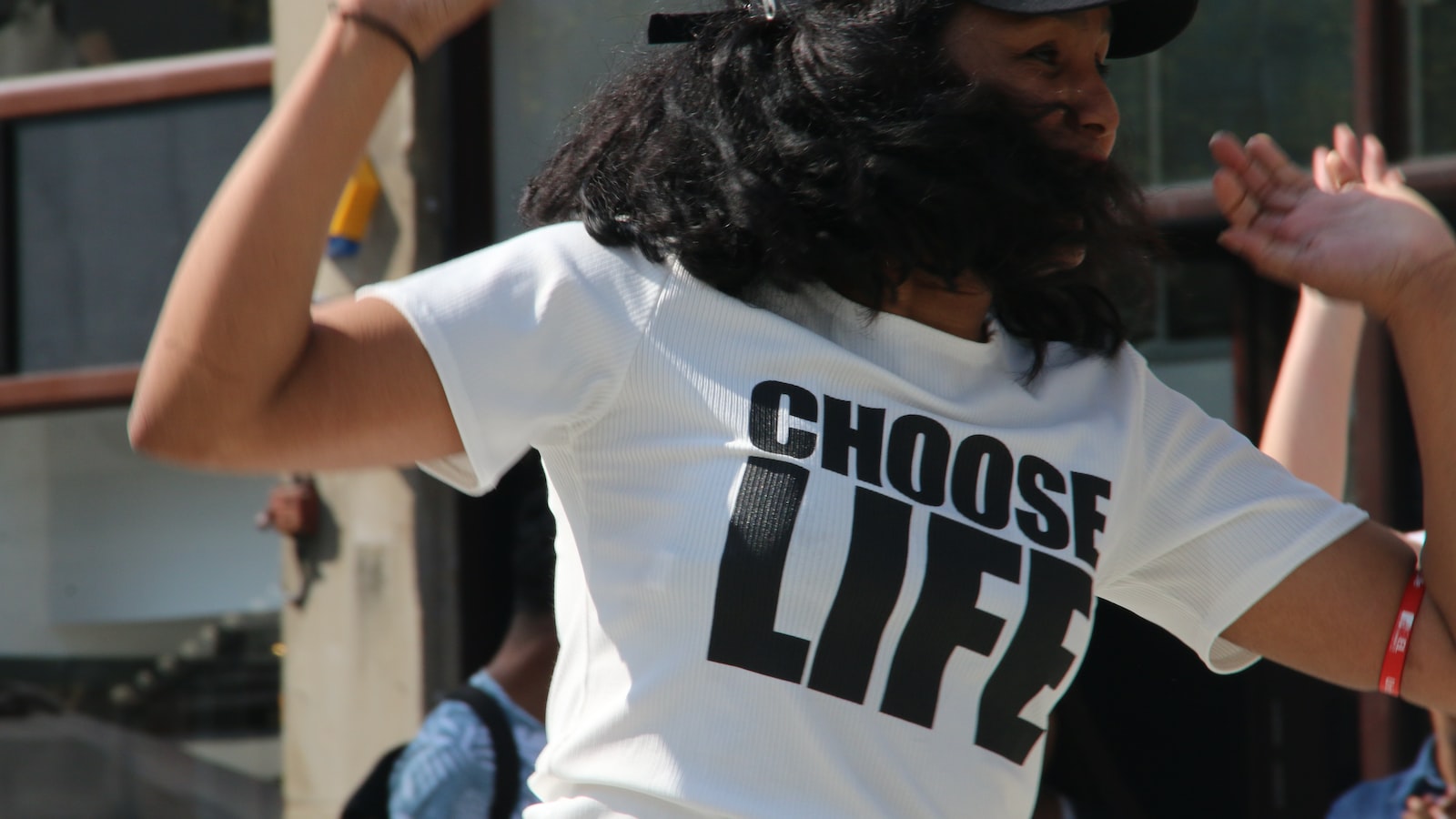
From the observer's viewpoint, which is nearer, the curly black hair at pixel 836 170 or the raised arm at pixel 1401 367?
the curly black hair at pixel 836 170

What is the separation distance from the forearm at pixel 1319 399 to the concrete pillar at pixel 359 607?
2.48 m

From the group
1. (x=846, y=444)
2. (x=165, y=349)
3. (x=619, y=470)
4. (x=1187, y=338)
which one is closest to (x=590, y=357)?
(x=619, y=470)

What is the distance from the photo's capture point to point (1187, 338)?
12.4 feet

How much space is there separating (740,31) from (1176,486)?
666 mm

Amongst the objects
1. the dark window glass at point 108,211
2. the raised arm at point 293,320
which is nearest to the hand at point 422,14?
the raised arm at point 293,320

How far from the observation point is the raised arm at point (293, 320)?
3.74 feet

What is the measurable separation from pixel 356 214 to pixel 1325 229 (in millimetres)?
2744

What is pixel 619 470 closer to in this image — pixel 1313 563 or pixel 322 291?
pixel 1313 563

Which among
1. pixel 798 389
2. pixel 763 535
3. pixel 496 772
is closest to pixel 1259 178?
pixel 798 389

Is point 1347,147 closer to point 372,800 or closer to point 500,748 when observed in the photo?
point 500,748

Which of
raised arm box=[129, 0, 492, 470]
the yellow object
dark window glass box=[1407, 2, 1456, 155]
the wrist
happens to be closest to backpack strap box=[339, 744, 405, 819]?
the yellow object

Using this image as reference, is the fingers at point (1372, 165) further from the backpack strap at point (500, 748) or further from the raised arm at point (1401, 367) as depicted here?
the backpack strap at point (500, 748)

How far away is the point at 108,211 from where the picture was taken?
4.32 metres

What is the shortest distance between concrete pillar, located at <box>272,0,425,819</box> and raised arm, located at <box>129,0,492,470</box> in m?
2.68
